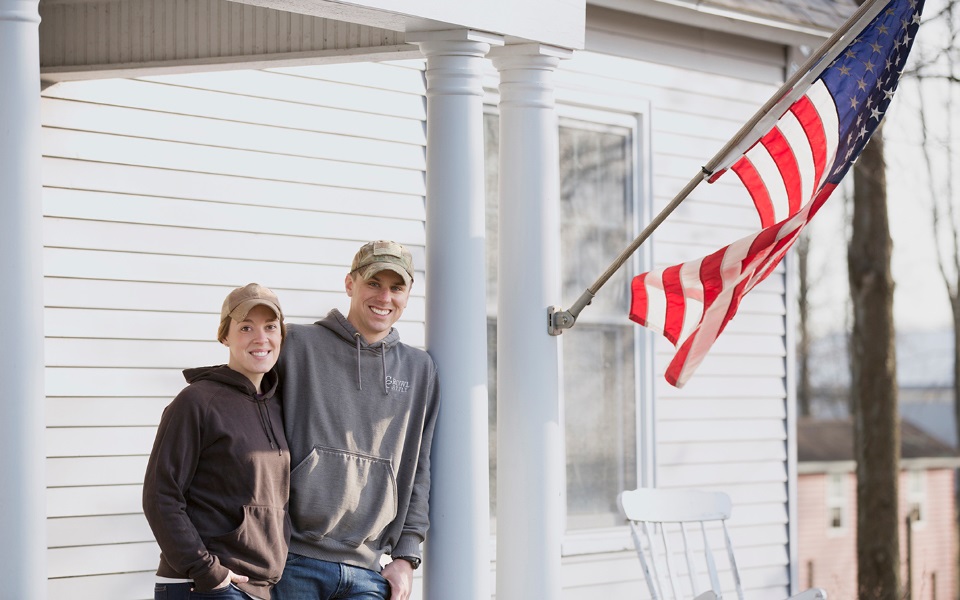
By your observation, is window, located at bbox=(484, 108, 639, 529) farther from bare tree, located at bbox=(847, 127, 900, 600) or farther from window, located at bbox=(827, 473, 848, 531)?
window, located at bbox=(827, 473, 848, 531)

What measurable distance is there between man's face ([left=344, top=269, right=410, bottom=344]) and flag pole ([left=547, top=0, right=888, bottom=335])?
2.33 feet

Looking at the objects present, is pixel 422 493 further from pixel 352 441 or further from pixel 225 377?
pixel 225 377

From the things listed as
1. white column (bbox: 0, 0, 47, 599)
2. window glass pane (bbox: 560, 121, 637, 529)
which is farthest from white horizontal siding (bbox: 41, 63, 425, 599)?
white column (bbox: 0, 0, 47, 599)

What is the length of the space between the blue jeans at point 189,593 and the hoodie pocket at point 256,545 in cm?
6

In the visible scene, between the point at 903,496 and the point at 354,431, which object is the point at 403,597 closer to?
the point at 354,431

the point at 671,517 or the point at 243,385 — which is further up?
the point at 243,385

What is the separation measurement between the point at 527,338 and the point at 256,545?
4.36 feet

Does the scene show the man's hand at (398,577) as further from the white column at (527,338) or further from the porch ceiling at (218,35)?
the porch ceiling at (218,35)

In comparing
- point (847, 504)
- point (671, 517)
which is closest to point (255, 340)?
point (671, 517)

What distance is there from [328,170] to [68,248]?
1.27 metres

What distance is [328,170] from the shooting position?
5.71 meters

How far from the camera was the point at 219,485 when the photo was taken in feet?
11.2

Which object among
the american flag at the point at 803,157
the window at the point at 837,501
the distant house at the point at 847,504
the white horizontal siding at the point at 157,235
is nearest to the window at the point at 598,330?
the white horizontal siding at the point at 157,235

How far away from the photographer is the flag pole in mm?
4117
